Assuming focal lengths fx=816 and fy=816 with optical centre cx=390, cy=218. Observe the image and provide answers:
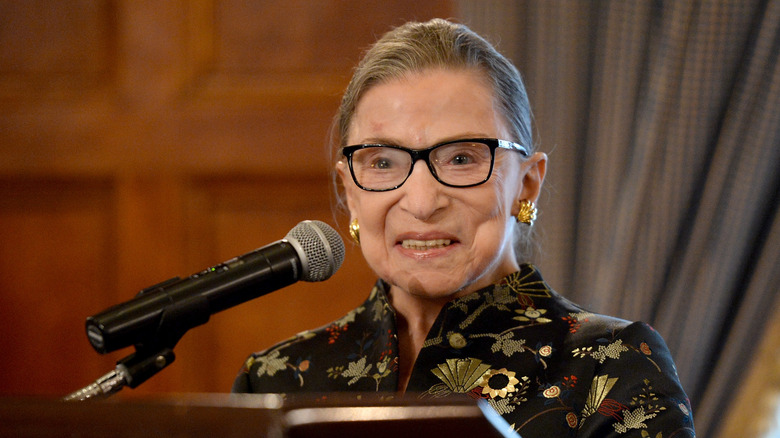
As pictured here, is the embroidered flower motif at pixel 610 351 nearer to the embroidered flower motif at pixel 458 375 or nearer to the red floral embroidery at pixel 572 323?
the red floral embroidery at pixel 572 323

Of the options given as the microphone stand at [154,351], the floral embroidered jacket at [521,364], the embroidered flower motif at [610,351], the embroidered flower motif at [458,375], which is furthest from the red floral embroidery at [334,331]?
the microphone stand at [154,351]

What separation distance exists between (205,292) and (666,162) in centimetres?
145

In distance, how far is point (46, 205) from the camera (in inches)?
101

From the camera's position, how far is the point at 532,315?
133 centimetres

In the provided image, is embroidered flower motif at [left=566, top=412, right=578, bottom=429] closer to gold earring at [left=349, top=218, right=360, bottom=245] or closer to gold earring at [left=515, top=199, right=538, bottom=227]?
gold earring at [left=515, top=199, right=538, bottom=227]

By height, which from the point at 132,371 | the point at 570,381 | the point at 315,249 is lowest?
the point at 570,381

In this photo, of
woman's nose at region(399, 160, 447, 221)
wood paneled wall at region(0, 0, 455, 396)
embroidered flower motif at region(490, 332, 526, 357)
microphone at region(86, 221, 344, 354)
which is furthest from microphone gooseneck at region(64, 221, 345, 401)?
wood paneled wall at region(0, 0, 455, 396)

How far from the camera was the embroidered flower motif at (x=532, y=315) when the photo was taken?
1319 millimetres

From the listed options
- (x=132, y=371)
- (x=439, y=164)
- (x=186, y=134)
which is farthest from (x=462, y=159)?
(x=186, y=134)

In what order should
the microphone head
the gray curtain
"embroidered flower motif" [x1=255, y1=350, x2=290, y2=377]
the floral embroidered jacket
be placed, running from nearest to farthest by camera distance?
1. the microphone head
2. the floral embroidered jacket
3. "embroidered flower motif" [x1=255, y1=350, x2=290, y2=377]
4. the gray curtain

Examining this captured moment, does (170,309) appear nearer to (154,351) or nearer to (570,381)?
(154,351)

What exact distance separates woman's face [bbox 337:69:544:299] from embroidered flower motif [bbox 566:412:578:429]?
26 centimetres

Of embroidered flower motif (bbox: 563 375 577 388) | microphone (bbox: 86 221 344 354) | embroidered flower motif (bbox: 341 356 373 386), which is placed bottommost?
embroidered flower motif (bbox: 341 356 373 386)

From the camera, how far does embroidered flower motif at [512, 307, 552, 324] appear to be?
1.32 m
